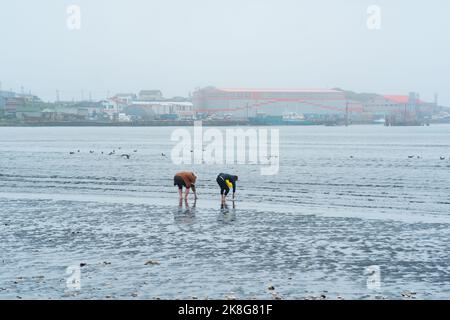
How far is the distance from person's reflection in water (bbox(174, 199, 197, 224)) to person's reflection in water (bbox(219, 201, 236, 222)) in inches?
42.6

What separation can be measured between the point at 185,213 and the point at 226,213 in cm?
156

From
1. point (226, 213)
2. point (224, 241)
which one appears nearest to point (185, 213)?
point (226, 213)

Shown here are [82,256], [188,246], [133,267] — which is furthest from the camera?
[188,246]

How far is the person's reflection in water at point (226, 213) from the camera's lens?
22.6 meters

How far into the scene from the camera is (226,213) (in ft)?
79.3

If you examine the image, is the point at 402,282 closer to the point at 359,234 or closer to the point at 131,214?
the point at 359,234

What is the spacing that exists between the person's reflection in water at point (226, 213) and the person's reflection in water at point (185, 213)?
3.55 feet

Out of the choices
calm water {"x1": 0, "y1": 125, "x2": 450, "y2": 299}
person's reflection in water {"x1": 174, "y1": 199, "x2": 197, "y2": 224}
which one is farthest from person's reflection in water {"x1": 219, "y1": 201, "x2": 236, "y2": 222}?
person's reflection in water {"x1": 174, "y1": 199, "x2": 197, "y2": 224}

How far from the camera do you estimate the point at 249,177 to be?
4244 cm

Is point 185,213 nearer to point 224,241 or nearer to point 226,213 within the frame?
point 226,213

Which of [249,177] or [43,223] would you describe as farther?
[249,177]

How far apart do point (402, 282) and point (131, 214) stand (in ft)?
41.4

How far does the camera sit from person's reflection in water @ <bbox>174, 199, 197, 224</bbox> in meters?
22.2
